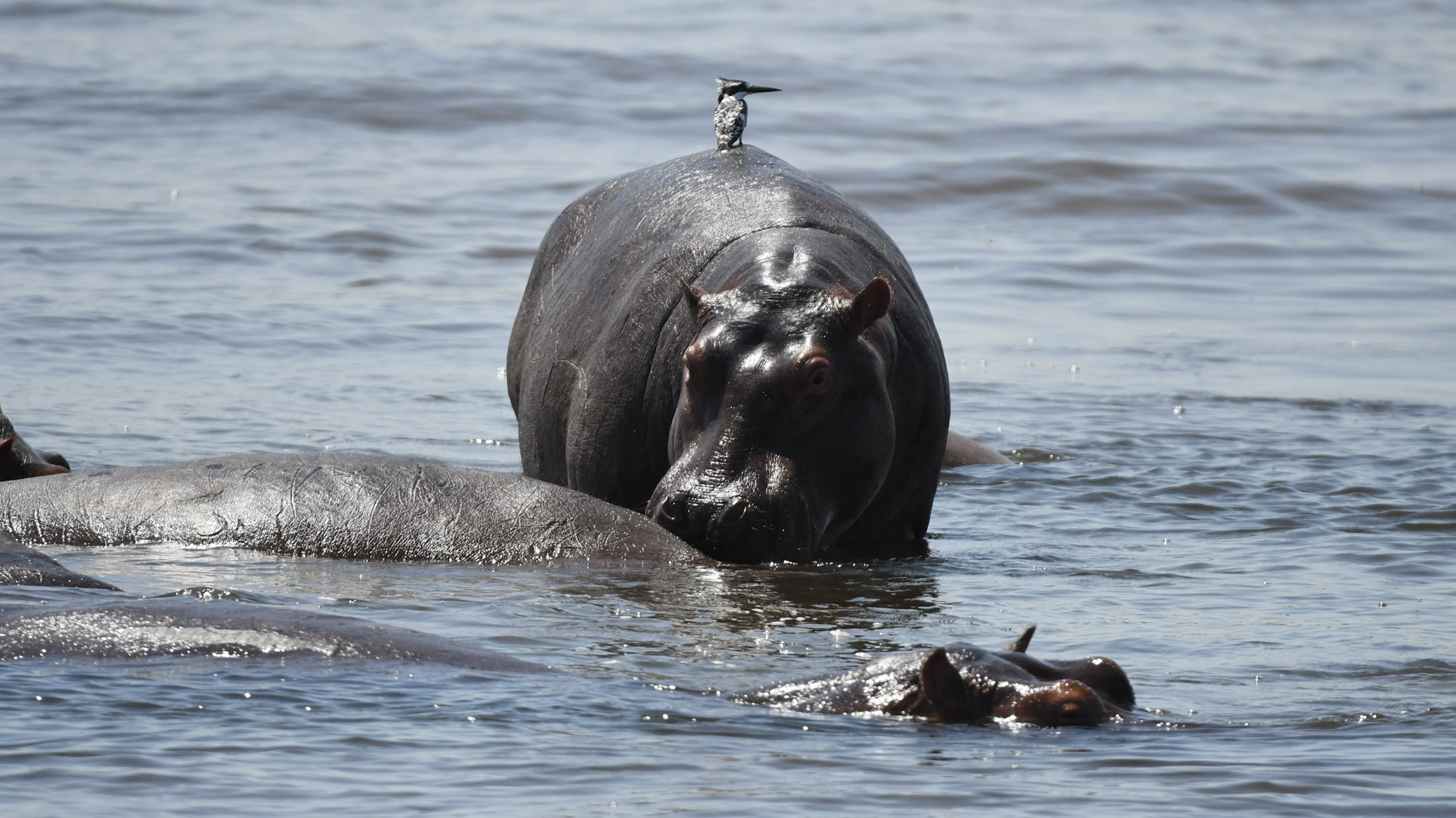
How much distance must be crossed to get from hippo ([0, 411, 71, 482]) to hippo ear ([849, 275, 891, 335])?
281cm

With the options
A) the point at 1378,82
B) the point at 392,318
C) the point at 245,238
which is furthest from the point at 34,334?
the point at 1378,82

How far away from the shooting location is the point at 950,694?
475cm

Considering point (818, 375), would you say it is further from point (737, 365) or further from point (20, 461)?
point (20, 461)

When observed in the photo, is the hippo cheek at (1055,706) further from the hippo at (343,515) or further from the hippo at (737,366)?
the hippo at (343,515)

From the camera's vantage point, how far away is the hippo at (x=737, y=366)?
22.0 ft

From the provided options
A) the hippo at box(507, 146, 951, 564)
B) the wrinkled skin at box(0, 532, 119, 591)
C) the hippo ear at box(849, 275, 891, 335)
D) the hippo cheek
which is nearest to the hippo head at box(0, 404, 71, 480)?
the wrinkled skin at box(0, 532, 119, 591)

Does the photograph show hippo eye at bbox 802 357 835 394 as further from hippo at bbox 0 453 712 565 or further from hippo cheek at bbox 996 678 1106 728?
hippo cheek at bbox 996 678 1106 728

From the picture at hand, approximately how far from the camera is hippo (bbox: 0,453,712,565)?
6758 mm

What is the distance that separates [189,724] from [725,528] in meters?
2.28

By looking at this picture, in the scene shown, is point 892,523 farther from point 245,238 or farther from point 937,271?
point 245,238

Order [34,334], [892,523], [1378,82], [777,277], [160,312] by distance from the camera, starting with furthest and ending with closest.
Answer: [1378,82] < [160,312] < [34,334] < [892,523] < [777,277]

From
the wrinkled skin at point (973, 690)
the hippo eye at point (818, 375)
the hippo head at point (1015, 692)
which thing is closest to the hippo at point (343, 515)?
the hippo eye at point (818, 375)

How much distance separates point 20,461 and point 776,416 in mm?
2822

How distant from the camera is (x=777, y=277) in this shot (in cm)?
702
